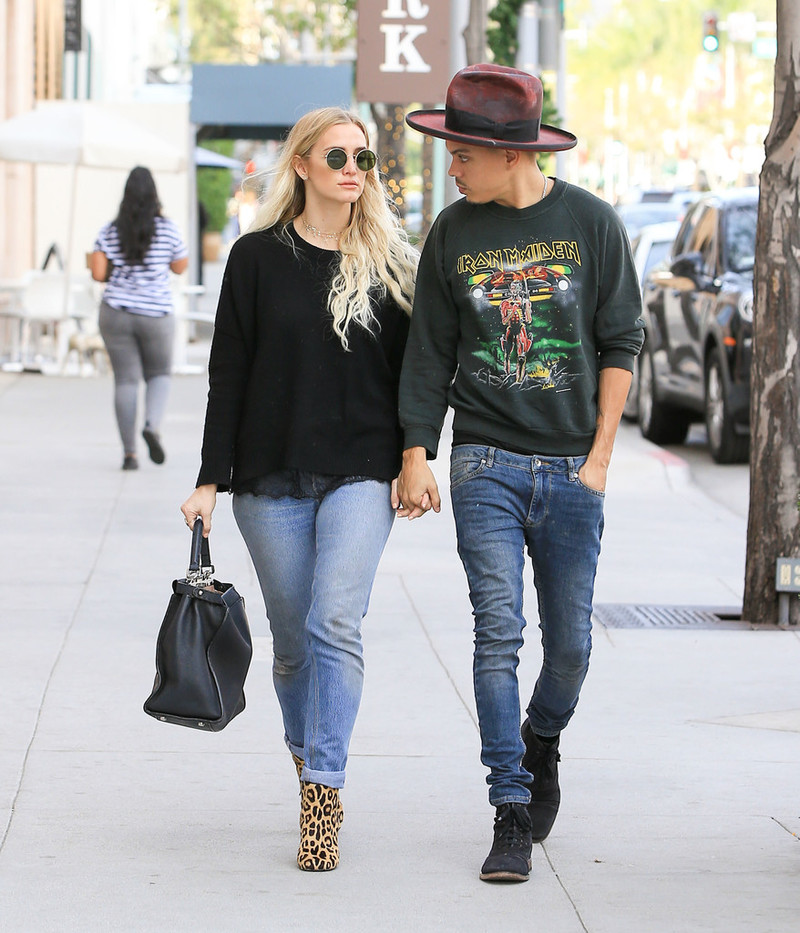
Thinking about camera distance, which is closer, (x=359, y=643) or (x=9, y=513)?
(x=359, y=643)

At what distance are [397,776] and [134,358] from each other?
6.65 m

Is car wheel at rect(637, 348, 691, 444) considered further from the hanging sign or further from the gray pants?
the gray pants

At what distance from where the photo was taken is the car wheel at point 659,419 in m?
15.1

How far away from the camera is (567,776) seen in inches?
211

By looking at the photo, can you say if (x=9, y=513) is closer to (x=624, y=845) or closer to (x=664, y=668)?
(x=664, y=668)

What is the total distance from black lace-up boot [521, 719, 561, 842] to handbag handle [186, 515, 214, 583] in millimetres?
920

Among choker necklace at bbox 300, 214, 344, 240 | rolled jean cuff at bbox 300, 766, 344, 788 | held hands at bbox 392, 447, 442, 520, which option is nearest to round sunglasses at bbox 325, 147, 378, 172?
choker necklace at bbox 300, 214, 344, 240

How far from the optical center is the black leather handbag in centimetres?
442

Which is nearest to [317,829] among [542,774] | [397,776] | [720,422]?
[542,774]

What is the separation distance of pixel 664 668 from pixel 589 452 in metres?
2.57

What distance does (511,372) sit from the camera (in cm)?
439

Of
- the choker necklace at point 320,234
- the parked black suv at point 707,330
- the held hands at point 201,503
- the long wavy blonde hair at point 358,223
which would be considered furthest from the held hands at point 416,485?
the parked black suv at point 707,330

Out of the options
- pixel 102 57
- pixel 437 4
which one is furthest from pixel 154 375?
pixel 102 57

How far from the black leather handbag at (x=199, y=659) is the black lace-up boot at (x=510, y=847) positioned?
0.70 meters
